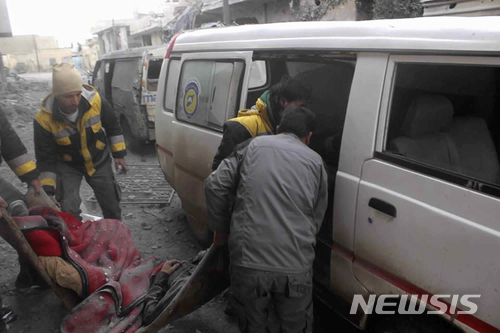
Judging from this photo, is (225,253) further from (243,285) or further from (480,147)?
(480,147)

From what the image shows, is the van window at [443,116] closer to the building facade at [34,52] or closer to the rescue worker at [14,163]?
the rescue worker at [14,163]

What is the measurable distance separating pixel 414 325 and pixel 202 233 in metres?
2.48

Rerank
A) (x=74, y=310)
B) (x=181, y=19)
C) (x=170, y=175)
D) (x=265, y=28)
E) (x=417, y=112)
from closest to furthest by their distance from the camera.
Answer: (x=417, y=112)
(x=74, y=310)
(x=265, y=28)
(x=170, y=175)
(x=181, y=19)

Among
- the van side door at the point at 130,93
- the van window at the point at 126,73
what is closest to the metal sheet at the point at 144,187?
the van side door at the point at 130,93

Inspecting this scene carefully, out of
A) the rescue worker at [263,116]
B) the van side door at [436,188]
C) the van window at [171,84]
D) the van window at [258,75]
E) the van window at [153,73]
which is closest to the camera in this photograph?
the van side door at [436,188]

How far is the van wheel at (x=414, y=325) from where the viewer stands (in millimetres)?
1760

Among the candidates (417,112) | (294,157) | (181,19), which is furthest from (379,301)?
(181,19)

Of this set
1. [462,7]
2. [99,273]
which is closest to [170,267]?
[99,273]

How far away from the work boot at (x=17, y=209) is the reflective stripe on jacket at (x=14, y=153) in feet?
0.90

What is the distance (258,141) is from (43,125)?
7.00 ft

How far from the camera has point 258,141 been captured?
80.9 inches

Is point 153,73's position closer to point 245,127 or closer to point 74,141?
point 74,141

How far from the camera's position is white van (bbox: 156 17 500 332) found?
5.07ft

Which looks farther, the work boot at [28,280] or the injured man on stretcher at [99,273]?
the work boot at [28,280]
